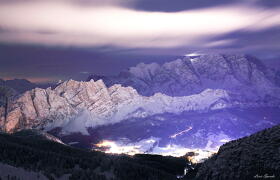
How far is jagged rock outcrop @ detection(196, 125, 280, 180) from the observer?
113750 mm

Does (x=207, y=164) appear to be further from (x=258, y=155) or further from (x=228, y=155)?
(x=258, y=155)

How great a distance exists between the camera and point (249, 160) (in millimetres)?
123375

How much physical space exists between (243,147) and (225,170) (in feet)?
41.9

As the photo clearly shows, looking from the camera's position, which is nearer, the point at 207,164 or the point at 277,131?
the point at 277,131

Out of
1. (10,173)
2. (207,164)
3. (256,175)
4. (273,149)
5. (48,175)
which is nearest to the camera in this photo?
(256,175)

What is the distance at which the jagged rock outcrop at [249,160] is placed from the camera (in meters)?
114

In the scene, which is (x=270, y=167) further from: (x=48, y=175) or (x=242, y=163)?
(x=48, y=175)

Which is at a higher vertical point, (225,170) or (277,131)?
(277,131)

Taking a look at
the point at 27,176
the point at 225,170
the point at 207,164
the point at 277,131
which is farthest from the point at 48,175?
the point at 277,131

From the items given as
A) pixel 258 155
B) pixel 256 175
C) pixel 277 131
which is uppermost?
pixel 277 131

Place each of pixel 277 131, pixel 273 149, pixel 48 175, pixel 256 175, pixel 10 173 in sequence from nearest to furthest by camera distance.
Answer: pixel 256 175 → pixel 273 149 → pixel 277 131 → pixel 10 173 → pixel 48 175

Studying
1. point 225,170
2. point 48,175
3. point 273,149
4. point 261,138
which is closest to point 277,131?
point 261,138

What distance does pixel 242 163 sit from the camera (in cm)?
12412

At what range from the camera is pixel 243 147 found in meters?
135
